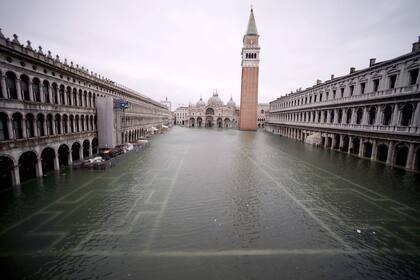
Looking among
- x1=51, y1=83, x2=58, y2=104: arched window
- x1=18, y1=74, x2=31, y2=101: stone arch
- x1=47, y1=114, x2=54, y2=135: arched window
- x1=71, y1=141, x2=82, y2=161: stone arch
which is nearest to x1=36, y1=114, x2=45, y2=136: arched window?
x1=47, y1=114, x2=54, y2=135: arched window

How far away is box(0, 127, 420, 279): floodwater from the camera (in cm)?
793

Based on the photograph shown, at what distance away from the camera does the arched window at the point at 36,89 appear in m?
19.2

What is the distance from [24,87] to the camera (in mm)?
18156

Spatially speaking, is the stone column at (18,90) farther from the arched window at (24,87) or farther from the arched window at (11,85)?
the arched window at (24,87)

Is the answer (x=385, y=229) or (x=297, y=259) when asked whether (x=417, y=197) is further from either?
(x=297, y=259)

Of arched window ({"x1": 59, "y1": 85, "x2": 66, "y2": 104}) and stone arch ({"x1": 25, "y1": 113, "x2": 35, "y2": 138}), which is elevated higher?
arched window ({"x1": 59, "y1": 85, "x2": 66, "y2": 104})

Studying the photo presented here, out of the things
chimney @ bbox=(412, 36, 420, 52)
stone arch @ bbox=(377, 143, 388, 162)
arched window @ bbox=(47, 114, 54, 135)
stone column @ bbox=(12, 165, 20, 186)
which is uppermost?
chimney @ bbox=(412, 36, 420, 52)

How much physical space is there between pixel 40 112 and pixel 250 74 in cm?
8080

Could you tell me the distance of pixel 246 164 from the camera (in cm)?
2550

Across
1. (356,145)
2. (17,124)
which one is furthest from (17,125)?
(356,145)

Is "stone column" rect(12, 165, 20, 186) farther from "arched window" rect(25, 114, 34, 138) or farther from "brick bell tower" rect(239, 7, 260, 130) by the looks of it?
"brick bell tower" rect(239, 7, 260, 130)

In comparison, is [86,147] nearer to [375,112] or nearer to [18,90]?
[18,90]

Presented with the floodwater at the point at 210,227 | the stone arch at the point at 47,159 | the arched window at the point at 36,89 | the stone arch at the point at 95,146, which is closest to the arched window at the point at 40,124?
the arched window at the point at 36,89

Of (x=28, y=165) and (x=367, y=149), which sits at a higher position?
(x=367, y=149)
